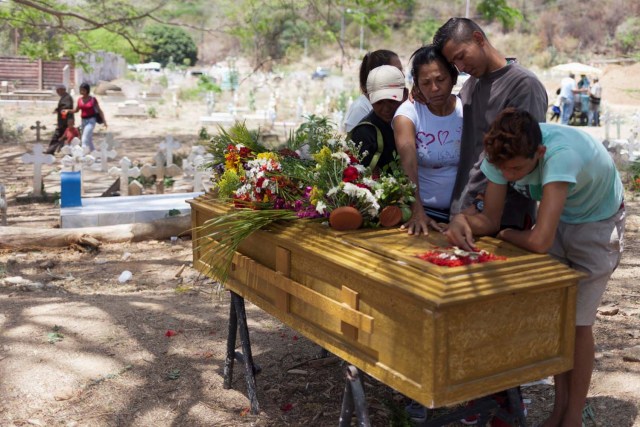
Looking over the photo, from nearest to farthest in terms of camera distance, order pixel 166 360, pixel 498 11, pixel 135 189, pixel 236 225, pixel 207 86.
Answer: pixel 236 225, pixel 166 360, pixel 498 11, pixel 135 189, pixel 207 86

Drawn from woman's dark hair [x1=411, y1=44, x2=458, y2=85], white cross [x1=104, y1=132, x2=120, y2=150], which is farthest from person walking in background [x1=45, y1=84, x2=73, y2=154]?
woman's dark hair [x1=411, y1=44, x2=458, y2=85]

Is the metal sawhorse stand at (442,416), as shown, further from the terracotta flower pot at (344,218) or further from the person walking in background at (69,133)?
the person walking in background at (69,133)

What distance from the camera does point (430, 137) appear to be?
3.37 meters

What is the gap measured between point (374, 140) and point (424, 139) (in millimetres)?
229

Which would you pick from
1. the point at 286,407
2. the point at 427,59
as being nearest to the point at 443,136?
the point at 427,59

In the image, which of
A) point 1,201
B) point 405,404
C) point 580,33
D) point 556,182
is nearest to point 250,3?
point 1,201

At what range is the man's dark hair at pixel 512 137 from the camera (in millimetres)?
2705

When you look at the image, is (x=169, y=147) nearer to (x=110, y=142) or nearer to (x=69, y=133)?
(x=110, y=142)

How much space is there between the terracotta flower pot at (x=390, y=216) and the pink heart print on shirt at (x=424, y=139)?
35 cm

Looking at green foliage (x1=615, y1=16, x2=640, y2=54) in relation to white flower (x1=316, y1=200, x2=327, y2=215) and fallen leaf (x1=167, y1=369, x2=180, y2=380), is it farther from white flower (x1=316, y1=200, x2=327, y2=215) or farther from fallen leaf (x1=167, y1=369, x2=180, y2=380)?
white flower (x1=316, y1=200, x2=327, y2=215)

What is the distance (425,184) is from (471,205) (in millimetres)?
330

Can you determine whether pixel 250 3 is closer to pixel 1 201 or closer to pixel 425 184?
pixel 1 201

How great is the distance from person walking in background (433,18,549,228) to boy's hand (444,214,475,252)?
24cm

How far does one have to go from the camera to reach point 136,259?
25.6 feet
